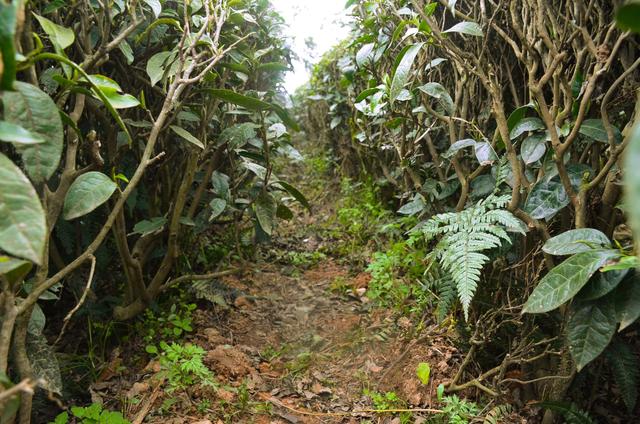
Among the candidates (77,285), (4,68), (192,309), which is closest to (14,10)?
(4,68)

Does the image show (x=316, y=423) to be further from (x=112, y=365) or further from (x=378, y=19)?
(x=378, y=19)

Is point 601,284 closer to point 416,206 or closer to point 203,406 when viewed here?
point 416,206

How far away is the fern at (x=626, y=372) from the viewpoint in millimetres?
1260

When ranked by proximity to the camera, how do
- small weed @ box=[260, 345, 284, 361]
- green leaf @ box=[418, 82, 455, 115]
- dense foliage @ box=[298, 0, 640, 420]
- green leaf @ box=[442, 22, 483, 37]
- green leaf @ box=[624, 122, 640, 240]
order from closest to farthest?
1. green leaf @ box=[624, 122, 640, 240]
2. dense foliage @ box=[298, 0, 640, 420]
3. green leaf @ box=[442, 22, 483, 37]
4. green leaf @ box=[418, 82, 455, 115]
5. small weed @ box=[260, 345, 284, 361]

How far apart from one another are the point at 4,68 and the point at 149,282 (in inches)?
61.1

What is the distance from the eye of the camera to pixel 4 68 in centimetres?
62

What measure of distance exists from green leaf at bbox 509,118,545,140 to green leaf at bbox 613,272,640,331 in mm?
539

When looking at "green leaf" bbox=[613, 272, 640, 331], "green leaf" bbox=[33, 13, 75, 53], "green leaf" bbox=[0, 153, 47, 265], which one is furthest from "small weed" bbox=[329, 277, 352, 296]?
"green leaf" bbox=[0, 153, 47, 265]

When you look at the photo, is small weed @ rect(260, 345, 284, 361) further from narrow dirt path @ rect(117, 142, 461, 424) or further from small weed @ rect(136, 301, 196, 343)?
small weed @ rect(136, 301, 196, 343)

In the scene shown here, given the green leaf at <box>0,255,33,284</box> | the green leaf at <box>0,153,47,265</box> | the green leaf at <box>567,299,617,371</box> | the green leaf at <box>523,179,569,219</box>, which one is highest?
the green leaf at <box>523,179,569,219</box>

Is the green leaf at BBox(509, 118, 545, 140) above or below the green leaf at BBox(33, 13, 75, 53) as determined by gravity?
above

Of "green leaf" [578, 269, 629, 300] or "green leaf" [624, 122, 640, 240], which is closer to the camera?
"green leaf" [624, 122, 640, 240]

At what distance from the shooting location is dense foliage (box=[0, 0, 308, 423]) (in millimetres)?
819

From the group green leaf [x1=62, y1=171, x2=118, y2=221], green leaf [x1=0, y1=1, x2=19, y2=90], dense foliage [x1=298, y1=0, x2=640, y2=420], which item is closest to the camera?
green leaf [x1=0, y1=1, x2=19, y2=90]
